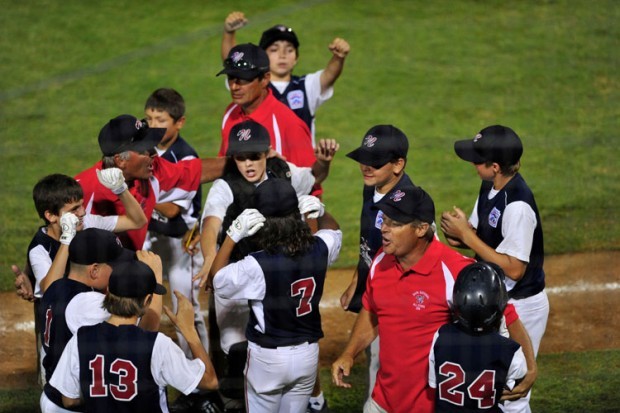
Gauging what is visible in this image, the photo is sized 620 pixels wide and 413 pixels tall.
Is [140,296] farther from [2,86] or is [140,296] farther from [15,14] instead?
[15,14]

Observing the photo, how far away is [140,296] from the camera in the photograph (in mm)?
3742

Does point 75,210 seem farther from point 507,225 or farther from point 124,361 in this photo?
point 507,225

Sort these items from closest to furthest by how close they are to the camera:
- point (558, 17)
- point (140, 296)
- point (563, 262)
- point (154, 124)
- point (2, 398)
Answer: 1. point (140, 296)
2. point (2, 398)
3. point (154, 124)
4. point (563, 262)
5. point (558, 17)

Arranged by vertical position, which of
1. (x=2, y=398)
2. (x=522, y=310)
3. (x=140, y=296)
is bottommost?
(x=2, y=398)

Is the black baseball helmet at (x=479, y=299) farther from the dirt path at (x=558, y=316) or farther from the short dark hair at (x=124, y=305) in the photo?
the dirt path at (x=558, y=316)

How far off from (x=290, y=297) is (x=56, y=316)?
930 mm

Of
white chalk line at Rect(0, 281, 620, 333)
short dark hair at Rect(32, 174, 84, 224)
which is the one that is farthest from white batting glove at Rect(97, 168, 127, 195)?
white chalk line at Rect(0, 281, 620, 333)

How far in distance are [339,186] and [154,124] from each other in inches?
103

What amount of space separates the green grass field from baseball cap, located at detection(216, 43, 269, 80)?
193cm

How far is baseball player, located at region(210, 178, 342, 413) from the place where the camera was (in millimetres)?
4152

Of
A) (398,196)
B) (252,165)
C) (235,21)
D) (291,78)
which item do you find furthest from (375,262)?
(235,21)

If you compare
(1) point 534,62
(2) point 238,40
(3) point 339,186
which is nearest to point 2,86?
(2) point 238,40

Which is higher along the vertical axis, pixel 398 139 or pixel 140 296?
pixel 398 139

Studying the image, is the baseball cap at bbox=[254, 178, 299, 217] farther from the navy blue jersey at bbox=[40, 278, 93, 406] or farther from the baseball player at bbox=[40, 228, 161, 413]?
the navy blue jersey at bbox=[40, 278, 93, 406]
